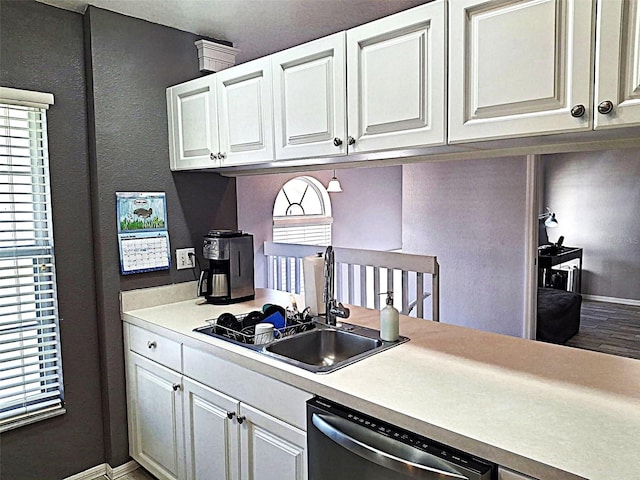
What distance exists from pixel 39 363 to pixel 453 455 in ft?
6.71

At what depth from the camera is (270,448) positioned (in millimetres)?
1703

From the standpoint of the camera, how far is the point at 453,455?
118 cm

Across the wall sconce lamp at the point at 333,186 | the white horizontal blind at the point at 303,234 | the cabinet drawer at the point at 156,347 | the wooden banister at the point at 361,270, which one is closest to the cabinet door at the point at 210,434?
the cabinet drawer at the point at 156,347

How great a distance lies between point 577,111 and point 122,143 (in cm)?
211

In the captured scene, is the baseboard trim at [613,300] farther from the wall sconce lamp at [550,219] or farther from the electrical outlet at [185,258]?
the electrical outlet at [185,258]

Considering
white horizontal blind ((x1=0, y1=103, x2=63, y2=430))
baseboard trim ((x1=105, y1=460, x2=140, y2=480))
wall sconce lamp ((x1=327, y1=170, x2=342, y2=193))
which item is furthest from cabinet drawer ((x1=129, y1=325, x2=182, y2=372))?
wall sconce lamp ((x1=327, y1=170, x2=342, y2=193))

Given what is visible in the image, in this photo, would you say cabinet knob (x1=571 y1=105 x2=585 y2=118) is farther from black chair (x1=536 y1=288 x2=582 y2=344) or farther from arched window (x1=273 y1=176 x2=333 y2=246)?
arched window (x1=273 y1=176 x2=333 y2=246)

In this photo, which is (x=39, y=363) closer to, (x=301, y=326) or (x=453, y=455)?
(x=301, y=326)

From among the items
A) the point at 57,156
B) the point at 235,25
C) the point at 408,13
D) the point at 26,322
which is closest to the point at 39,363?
the point at 26,322

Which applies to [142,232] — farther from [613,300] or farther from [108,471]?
[613,300]

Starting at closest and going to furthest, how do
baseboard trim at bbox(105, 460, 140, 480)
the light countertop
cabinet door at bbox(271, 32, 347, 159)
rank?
the light countertop, cabinet door at bbox(271, 32, 347, 159), baseboard trim at bbox(105, 460, 140, 480)

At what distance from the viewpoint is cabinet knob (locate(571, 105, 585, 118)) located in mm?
1269

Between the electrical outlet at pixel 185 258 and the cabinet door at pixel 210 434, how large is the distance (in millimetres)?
818

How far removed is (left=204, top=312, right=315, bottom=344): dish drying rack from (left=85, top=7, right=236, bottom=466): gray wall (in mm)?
657
